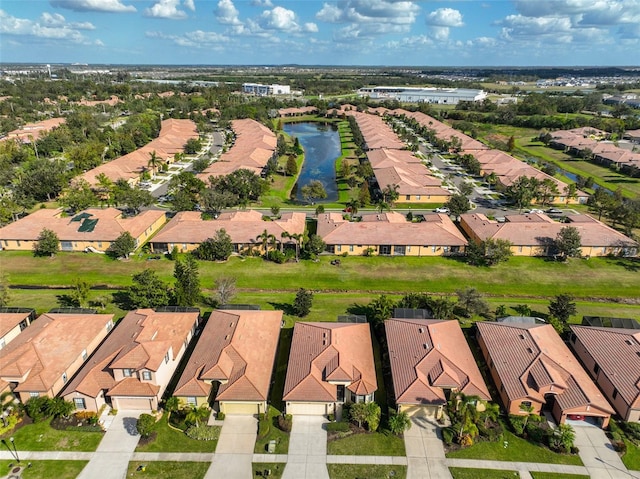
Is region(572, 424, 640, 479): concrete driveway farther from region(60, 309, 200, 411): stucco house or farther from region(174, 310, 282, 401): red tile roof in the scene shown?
region(60, 309, 200, 411): stucco house

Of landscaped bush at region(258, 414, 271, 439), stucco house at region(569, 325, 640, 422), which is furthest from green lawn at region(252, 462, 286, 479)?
stucco house at region(569, 325, 640, 422)

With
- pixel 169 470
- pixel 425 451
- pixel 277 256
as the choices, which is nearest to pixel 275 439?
pixel 169 470

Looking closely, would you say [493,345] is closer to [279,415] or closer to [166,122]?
[279,415]

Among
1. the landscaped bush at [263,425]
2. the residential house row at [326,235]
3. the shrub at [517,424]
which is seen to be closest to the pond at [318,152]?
the residential house row at [326,235]

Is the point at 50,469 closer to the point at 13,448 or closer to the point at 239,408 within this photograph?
the point at 13,448

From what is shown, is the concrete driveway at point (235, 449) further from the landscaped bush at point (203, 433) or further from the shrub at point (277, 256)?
the shrub at point (277, 256)

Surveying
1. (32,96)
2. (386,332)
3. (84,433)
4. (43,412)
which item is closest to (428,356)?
(386,332)
